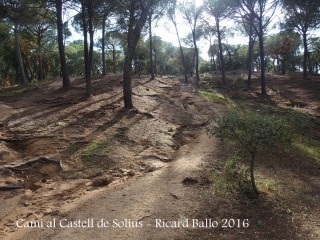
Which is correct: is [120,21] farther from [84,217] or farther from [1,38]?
[84,217]

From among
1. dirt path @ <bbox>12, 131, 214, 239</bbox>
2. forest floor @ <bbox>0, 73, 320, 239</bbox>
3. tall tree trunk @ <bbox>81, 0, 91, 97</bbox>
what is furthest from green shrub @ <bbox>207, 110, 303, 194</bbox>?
tall tree trunk @ <bbox>81, 0, 91, 97</bbox>

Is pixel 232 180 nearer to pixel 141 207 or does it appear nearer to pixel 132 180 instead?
pixel 132 180

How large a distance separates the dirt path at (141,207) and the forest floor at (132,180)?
0.02m

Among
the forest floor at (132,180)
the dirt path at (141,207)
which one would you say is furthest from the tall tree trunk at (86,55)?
the dirt path at (141,207)

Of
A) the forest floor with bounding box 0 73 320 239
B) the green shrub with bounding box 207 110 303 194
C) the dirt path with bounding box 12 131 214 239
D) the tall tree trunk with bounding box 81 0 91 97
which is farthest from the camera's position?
the tall tree trunk with bounding box 81 0 91 97

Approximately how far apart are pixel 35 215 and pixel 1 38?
3023 cm

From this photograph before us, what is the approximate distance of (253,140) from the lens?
8.34m

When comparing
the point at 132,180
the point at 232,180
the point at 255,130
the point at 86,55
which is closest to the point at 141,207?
the point at 132,180

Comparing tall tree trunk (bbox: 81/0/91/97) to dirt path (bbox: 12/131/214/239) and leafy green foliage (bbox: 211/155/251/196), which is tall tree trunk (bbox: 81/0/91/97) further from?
leafy green foliage (bbox: 211/155/251/196)

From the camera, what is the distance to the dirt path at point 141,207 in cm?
681

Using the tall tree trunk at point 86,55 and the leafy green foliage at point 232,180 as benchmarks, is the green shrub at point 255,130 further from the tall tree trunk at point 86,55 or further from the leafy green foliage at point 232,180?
the tall tree trunk at point 86,55

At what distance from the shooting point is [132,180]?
9.51 m

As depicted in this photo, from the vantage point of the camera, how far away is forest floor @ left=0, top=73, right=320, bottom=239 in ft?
23.6

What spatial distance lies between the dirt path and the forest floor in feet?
0.08
